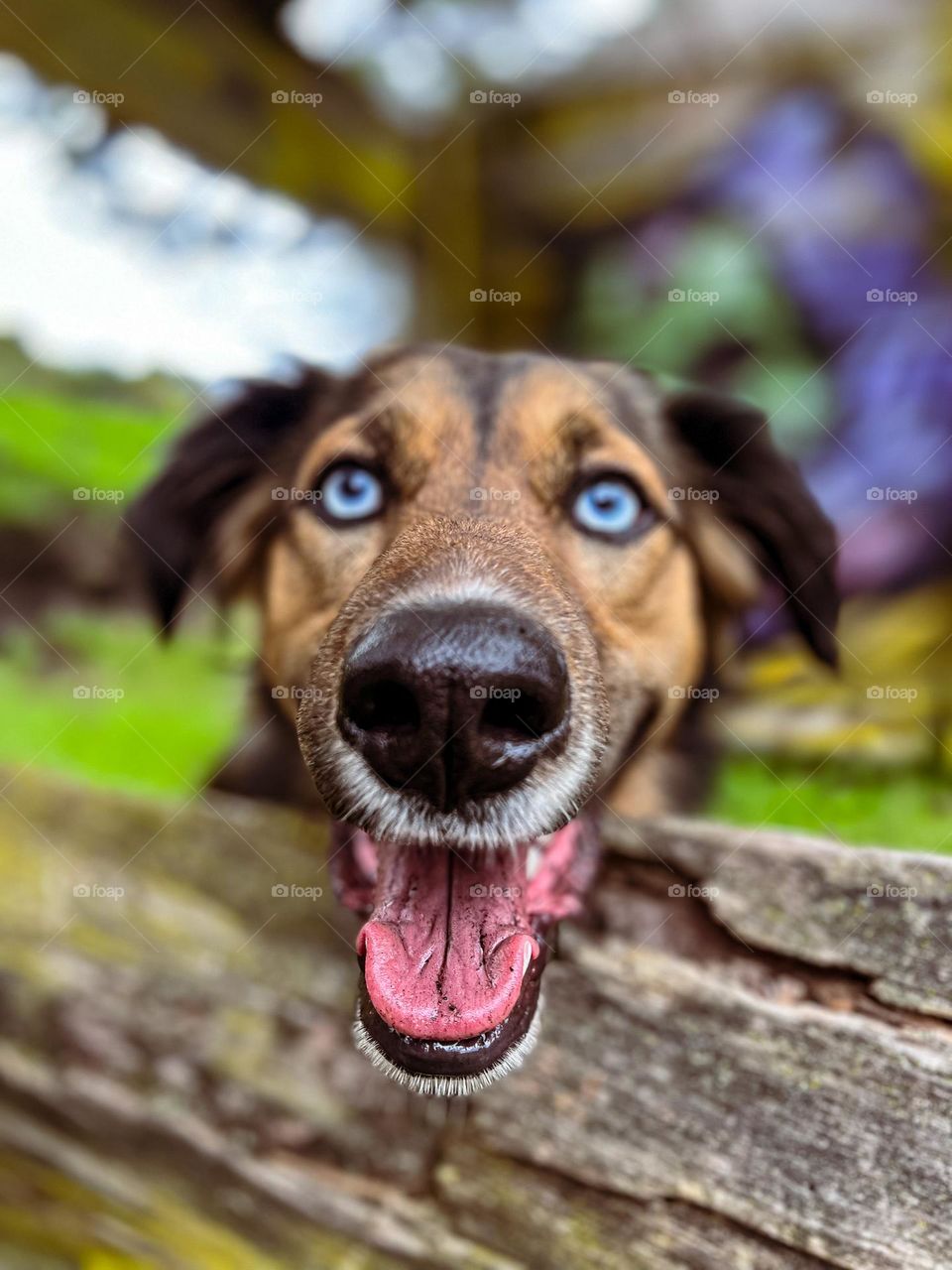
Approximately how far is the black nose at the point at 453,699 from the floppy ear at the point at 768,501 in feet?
3.65

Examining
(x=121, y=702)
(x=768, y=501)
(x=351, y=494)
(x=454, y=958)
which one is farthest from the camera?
(x=121, y=702)

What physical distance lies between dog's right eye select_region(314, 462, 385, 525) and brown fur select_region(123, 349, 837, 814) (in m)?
0.03

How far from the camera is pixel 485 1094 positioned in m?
1.51

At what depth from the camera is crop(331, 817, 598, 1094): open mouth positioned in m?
1.13

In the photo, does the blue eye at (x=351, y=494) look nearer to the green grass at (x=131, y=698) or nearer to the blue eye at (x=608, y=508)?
the blue eye at (x=608, y=508)

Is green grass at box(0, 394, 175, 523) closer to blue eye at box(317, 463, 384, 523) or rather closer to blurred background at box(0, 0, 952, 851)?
blurred background at box(0, 0, 952, 851)

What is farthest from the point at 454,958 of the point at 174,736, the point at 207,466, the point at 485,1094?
the point at 174,736

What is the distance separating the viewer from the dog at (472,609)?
3.62 feet

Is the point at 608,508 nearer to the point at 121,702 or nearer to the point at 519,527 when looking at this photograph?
the point at 519,527

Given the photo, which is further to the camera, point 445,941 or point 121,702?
point 121,702

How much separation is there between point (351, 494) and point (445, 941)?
982 mm

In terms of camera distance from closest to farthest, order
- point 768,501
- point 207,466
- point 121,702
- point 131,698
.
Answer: point 768,501 → point 207,466 → point 121,702 → point 131,698

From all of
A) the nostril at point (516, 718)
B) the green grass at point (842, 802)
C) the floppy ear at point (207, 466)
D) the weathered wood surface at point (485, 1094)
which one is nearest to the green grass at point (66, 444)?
the floppy ear at point (207, 466)

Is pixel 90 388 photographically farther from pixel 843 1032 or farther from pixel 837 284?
pixel 843 1032
